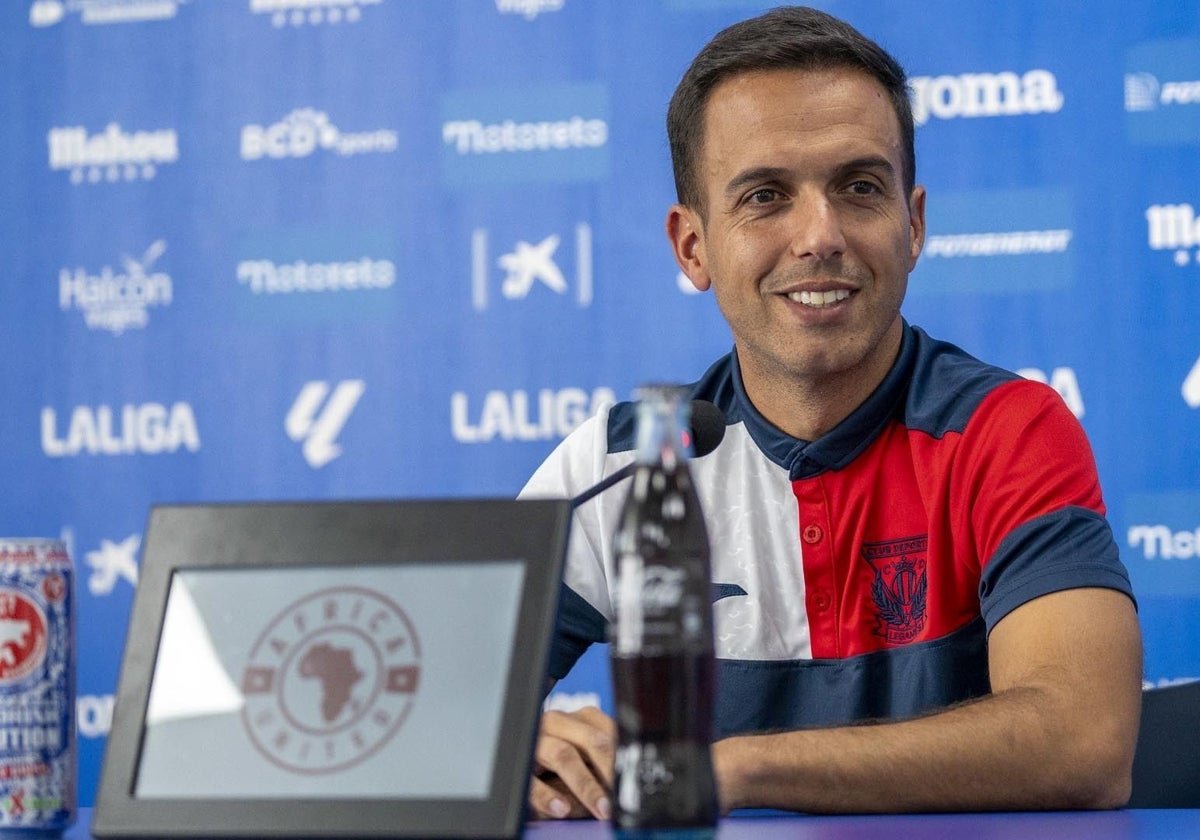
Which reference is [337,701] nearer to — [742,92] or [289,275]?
[742,92]

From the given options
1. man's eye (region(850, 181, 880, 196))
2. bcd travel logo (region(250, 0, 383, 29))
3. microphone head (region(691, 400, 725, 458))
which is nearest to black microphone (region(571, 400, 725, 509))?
microphone head (region(691, 400, 725, 458))

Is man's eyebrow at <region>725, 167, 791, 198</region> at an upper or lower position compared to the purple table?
upper

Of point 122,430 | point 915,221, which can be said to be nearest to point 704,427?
point 915,221

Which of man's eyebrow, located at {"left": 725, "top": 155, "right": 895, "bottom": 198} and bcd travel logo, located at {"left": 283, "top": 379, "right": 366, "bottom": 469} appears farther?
bcd travel logo, located at {"left": 283, "top": 379, "right": 366, "bottom": 469}

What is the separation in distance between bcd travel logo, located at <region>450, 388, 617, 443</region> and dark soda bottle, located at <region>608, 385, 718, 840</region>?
2.04m

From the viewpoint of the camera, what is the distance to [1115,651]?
3.90 ft

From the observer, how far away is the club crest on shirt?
1474mm

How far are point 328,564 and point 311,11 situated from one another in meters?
2.37

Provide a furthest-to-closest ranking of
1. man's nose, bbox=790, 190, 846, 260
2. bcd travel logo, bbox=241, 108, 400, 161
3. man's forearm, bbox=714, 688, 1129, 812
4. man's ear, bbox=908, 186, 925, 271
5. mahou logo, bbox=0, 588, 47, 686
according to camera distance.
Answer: bcd travel logo, bbox=241, 108, 400, 161 → man's ear, bbox=908, 186, 925, 271 → man's nose, bbox=790, 190, 846, 260 → man's forearm, bbox=714, 688, 1129, 812 → mahou logo, bbox=0, 588, 47, 686

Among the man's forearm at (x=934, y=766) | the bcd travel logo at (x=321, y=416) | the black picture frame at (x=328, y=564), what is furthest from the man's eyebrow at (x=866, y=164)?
the bcd travel logo at (x=321, y=416)

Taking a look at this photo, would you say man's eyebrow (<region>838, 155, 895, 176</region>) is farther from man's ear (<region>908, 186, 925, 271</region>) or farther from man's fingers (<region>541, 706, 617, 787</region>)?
man's fingers (<region>541, 706, 617, 787</region>)

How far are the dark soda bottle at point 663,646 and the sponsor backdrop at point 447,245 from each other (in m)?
2.02

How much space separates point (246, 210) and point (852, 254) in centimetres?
169

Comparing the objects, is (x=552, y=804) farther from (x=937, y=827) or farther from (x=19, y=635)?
(x=19, y=635)
